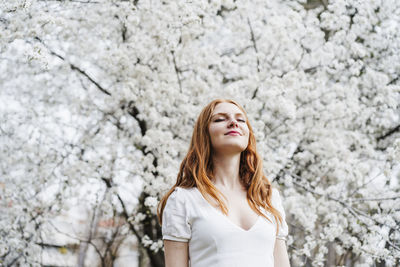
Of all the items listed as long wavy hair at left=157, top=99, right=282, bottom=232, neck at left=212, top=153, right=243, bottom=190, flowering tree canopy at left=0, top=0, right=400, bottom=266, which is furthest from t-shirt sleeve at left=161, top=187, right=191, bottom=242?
flowering tree canopy at left=0, top=0, right=400, bottom=266

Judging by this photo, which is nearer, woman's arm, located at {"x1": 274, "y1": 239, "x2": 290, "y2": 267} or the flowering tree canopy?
woman's arm, located at {"x1": 274, "y1": 239, "x2": 290, "y2": 267}

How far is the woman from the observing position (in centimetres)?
187

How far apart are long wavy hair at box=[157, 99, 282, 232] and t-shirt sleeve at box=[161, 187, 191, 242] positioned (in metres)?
0.11

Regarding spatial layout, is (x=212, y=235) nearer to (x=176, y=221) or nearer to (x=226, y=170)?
(x=176, y=221)

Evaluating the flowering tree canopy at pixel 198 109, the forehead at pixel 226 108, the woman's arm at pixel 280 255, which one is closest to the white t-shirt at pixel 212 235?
the woman's arm at pixel 280 255

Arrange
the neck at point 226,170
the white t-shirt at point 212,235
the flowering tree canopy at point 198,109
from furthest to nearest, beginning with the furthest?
the flowering tree canopy at point 198,109
the neck at point 226,170
the white t-shirt at point 212,235

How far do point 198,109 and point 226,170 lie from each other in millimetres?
2591

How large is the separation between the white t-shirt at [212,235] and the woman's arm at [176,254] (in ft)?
0.07

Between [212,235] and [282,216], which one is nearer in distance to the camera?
[212,235]

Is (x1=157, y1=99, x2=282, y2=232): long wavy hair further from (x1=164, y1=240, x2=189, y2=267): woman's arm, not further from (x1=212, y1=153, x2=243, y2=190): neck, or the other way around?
(x1=164, y1=240, x2=189, y2=267): woman's arm

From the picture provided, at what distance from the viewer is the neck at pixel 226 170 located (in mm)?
2160

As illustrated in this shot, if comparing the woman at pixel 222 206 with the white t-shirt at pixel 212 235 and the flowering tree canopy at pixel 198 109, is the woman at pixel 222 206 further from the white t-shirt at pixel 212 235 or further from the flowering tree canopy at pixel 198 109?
the flowering tree canopy at pixel 198 109

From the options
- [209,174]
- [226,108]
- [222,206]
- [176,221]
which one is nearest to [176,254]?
[176,221]

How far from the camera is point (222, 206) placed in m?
1.96
